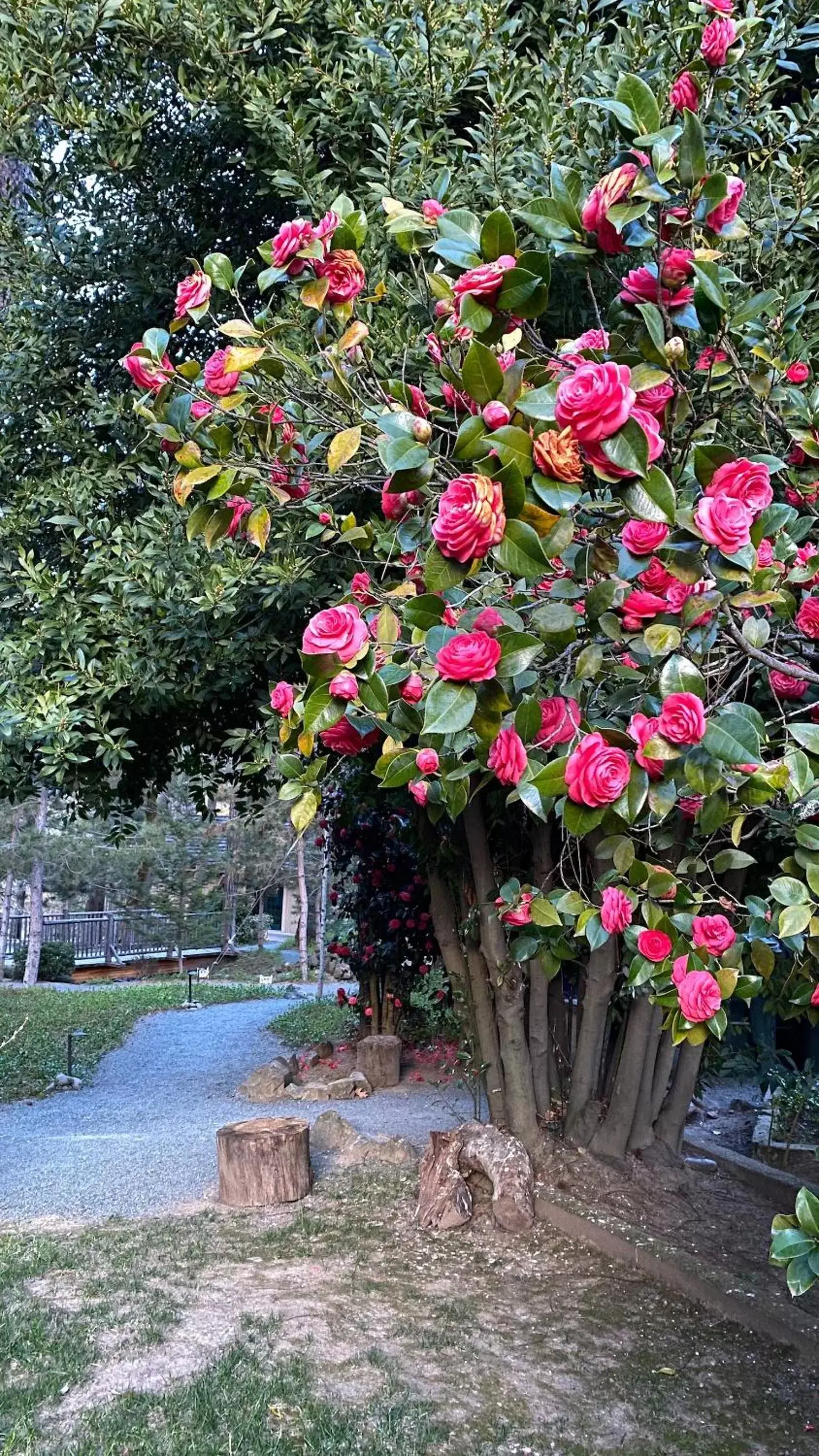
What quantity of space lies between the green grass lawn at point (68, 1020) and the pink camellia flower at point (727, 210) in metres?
5.99

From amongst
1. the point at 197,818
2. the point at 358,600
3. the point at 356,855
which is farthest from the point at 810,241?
the point at 197,818

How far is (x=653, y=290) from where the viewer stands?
5.18 feet

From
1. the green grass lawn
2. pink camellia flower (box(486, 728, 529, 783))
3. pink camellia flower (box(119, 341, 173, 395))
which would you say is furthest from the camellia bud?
the green grass lawn

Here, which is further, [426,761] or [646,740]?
[426,761]

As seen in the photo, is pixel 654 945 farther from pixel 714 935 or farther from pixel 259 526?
pixel 259 526

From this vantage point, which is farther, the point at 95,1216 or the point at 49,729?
the point at 95,1216

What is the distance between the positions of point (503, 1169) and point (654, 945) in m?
3.20

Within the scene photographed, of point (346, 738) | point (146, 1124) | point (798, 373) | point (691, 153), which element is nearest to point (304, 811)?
point (346, 738)

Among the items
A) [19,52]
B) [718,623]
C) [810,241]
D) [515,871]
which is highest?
[19,52]

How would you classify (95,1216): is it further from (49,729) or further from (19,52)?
(19,52)

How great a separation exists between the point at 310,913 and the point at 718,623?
19.0 metres

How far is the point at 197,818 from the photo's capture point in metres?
17.3

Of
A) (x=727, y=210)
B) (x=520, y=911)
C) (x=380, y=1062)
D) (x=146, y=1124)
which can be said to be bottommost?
(x=146, y=1124)

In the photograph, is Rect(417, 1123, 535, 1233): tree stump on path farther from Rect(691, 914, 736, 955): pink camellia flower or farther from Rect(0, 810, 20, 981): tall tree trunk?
Rect(0, 810, 20, 981): tall tree trunk
